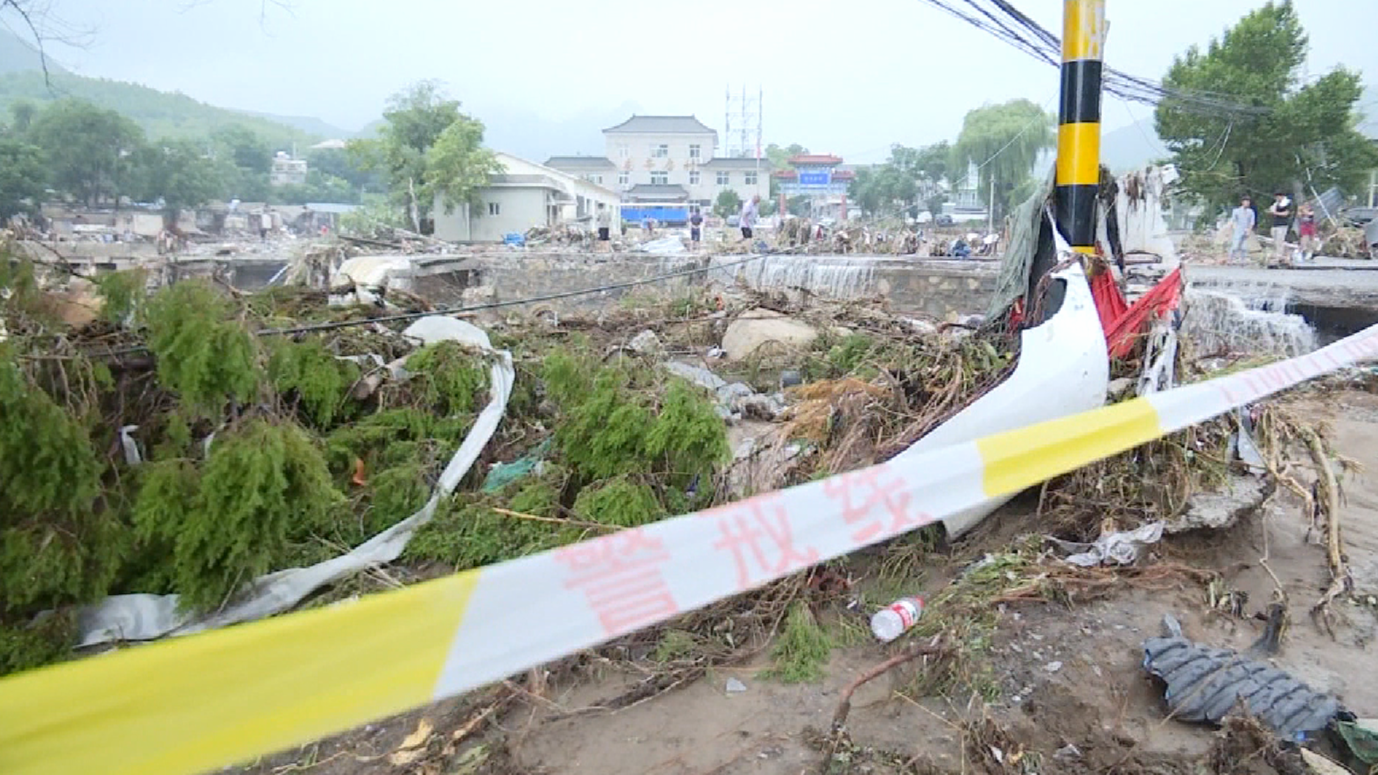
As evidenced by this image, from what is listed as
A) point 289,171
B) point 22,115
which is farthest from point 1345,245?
point 289,171

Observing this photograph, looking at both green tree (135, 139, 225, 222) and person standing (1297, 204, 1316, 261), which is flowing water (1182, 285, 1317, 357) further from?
green tree (135, 139, 225, 222)

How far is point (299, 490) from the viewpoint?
3.42m

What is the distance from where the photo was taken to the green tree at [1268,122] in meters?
21.7

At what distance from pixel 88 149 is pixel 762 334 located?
179 feet

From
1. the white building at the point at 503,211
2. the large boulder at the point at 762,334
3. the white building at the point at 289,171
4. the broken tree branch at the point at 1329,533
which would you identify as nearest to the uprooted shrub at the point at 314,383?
the large boulder at the point at 762,334

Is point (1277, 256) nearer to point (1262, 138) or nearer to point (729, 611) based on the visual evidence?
point (1262, 138)

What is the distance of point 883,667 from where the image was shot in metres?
2.76

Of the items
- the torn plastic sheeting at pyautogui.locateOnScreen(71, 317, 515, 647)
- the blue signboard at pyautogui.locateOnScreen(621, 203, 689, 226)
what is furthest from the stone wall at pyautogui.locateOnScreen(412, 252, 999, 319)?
the blue signboard at pyautogui.locateOnScreen(621, 203, 689, 226)

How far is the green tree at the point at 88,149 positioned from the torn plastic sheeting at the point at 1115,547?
57372mm

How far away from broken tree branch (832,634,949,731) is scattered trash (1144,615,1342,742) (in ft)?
2.30

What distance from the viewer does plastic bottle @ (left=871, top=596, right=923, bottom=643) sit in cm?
313

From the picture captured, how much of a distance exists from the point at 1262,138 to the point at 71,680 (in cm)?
2817

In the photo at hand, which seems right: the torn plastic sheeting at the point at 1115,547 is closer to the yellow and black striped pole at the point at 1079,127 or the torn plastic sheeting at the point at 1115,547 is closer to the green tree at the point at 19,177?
the yellow and black striped pole at the point at 1079,127

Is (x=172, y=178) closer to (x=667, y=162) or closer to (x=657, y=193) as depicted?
(x=657, y=193)
